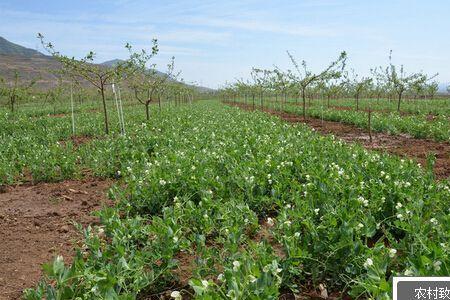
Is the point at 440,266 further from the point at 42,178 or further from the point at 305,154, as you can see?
the point at 42,178

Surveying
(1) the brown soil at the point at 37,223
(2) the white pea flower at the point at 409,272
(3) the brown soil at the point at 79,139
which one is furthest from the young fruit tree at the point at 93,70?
(2) the white pea flower at the point at 409,272

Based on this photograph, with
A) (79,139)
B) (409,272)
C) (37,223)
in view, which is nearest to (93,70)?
(79,139)

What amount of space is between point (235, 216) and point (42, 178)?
5524 millimetres

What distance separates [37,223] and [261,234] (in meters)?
3.18

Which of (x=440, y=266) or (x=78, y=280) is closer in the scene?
(x=440, y=266)

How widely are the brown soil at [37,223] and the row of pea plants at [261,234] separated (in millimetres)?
383

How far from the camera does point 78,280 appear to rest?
2.96 meters

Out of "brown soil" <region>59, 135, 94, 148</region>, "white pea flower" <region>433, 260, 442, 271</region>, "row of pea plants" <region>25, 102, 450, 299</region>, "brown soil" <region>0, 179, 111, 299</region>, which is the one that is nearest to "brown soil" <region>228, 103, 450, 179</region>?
"row of pea plants" <region>25, 102, 450, 299</region>

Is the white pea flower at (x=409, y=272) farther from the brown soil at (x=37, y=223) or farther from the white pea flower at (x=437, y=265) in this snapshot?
the brown soil at (x=37, y=223)

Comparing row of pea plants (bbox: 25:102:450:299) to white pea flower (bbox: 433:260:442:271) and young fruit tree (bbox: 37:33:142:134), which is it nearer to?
white pea flower (bbox: 433:260:442:271)

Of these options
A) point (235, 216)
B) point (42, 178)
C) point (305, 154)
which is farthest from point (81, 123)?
point (235, 216)

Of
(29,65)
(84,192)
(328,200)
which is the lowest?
(84,192)

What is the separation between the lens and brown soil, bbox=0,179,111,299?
160 inches

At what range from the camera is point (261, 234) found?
15.2ft
